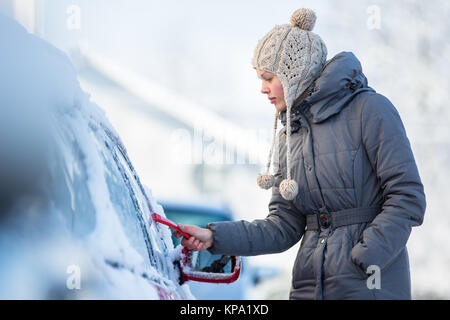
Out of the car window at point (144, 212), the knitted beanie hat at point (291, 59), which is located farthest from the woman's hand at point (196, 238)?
the knitted beanie hat at point (291, 59)

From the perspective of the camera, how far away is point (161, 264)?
1248mm

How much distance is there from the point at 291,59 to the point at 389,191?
1.38 ft

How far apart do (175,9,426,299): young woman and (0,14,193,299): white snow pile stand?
0.52 m

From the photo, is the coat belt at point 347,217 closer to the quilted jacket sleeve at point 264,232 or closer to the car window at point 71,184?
the quilted jacket sleeve at point 264,232

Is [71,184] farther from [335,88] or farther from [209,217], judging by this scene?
[209,217]

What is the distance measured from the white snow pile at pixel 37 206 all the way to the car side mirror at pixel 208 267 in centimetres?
36

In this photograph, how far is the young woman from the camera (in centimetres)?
133

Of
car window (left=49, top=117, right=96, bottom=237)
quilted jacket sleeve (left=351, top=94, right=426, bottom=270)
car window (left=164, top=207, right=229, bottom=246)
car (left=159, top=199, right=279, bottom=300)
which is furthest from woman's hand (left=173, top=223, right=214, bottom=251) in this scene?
car window (left=164, top=207, right=229, bottom=246)

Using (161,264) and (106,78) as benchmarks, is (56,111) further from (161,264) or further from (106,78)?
(106,78)

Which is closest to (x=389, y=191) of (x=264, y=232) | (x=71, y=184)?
(x=264, y=232)

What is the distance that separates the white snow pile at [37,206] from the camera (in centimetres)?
82

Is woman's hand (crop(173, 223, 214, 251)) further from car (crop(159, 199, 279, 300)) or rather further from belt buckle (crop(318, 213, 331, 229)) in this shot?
car (crop(159, 199, 279, 300))
